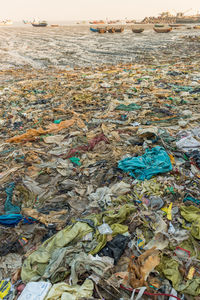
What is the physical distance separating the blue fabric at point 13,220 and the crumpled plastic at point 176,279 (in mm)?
2118

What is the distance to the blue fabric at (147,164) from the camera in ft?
13.8

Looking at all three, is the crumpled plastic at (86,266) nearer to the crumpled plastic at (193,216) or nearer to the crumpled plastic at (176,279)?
the crumpled plastic at (176,279)

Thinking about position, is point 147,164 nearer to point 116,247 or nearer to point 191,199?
point 191,199

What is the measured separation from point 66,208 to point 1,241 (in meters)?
1.12

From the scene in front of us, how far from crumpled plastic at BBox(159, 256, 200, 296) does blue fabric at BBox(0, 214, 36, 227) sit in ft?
6.95

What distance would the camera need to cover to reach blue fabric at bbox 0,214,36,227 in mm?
3404

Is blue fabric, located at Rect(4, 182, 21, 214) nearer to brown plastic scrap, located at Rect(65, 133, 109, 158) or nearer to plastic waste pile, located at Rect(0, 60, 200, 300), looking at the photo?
plastic waste pile, located at Rect(0, 60, 200, 300)

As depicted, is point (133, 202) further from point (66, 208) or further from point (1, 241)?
point (1, 241)

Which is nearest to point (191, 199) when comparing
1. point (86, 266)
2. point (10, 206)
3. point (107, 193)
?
point (107, 193)

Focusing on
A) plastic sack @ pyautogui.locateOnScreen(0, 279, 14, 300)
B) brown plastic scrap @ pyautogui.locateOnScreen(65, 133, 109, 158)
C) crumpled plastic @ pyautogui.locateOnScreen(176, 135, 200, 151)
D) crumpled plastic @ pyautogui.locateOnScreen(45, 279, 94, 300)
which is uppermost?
crumpled plastic @ pyautogui.locateOnScreen(176, 135, 200, 151)

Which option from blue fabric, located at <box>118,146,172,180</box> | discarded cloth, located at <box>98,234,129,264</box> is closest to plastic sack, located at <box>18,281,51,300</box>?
discarded cloth, located at <box>98,234,129,264</box>

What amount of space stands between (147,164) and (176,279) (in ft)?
7.68

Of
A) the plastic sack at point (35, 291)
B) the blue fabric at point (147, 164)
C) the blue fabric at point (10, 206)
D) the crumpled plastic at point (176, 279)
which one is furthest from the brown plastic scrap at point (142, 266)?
the blue fabric at point (10, 206)

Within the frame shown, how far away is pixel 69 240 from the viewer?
2.95 meters
